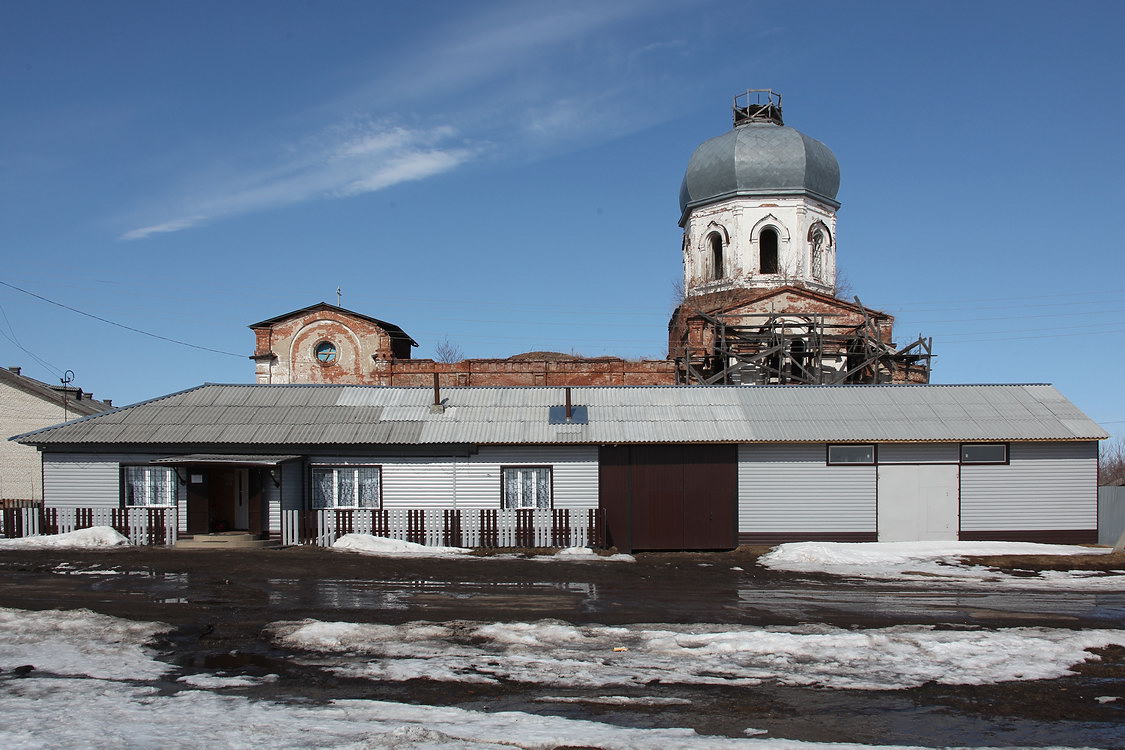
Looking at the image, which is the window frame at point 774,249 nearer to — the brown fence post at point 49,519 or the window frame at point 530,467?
the window frame at point 530,467

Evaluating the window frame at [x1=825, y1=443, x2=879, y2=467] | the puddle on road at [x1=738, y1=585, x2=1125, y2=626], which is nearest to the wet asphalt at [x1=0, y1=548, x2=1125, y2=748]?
the puddle on road at [x1=738, y1=585, x2=1125, y2=626]

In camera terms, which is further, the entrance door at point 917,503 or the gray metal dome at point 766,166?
the gray metal dome at point 766,166

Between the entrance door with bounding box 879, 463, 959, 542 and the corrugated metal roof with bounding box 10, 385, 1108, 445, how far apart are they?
0.94 m

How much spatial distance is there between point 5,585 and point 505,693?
429 inches

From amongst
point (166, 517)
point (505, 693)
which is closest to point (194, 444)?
point (166, 517)

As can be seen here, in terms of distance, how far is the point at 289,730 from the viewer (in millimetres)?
8172

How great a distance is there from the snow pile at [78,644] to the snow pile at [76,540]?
972 centimetres

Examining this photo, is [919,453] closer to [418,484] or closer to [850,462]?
[850,462]

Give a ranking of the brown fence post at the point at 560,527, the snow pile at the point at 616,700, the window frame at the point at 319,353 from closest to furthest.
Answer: the snow pile at the point at 616,700, the brown fence post at the point at 560,527, the window frame at the point at 319,353

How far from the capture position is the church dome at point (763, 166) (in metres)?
44.1

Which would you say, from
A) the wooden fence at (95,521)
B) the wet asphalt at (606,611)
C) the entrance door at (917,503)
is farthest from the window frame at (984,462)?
the wooden fence at (95,521)

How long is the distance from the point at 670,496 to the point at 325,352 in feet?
80.2

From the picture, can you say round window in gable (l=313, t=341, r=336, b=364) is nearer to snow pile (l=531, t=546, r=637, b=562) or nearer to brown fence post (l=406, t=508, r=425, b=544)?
brown fence post (l=406, t=508, r=425, b=544)

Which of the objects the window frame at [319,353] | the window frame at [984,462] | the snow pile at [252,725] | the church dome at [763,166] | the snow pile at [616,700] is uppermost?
the church dome at [763,166]
